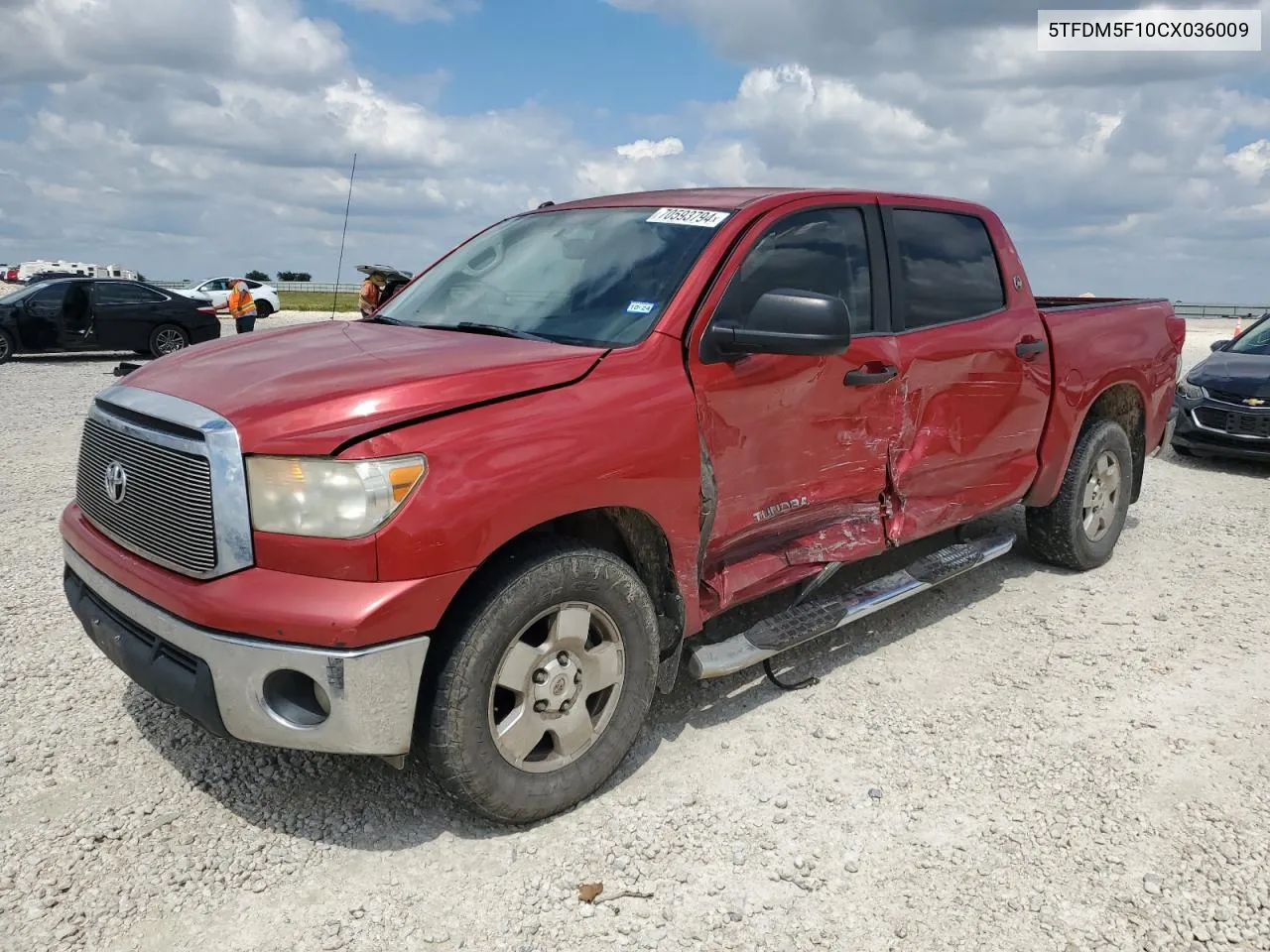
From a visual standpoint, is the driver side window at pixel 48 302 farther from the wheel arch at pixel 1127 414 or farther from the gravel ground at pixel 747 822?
the wheel arch at pixel 1127 414

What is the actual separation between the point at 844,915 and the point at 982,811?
0.76 meters

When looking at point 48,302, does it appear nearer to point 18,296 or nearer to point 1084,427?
point 18,296

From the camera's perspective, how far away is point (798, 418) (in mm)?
3596

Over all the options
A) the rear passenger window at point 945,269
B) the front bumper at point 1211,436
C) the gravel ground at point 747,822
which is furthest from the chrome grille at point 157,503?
the front bumper at point 1211,436

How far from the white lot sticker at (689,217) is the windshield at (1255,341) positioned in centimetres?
841

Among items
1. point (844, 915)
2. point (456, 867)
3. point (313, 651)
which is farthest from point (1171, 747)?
point (313, 651)

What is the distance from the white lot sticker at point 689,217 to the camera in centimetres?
357

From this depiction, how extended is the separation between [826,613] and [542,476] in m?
1.67

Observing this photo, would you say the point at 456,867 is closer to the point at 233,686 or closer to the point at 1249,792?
the point at 233,686

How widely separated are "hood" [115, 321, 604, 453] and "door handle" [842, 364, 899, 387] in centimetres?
116

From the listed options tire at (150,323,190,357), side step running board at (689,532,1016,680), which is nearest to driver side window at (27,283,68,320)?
tire at (150,323,190,357)

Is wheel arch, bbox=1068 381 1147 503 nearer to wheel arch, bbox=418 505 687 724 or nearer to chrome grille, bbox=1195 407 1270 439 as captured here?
wheel arch, bbox=418 505 687 724

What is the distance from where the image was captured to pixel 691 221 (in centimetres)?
362

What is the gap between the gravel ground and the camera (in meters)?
2.61
